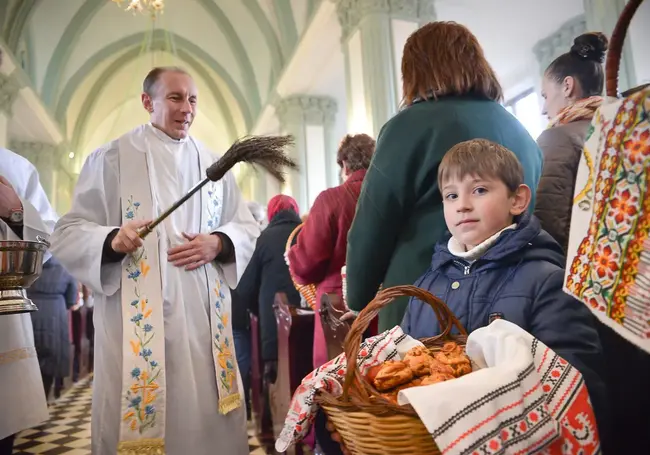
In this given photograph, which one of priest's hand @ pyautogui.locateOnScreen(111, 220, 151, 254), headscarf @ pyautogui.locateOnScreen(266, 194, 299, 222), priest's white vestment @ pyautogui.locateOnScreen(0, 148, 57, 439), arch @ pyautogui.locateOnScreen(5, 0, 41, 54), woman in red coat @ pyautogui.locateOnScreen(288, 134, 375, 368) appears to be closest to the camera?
priest's hand @ pyautogui.locateOnScreen(111, 220, 151, 254)

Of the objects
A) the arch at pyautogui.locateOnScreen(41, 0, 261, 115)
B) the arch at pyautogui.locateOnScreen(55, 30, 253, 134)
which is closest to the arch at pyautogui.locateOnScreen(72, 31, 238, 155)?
the arch at pyautogui.locateOnScreen(55, 30, 253, 134)

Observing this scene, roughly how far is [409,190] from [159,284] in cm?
112

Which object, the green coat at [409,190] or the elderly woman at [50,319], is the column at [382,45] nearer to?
the elderly woman at [50,319]

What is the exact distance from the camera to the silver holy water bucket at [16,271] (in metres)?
1.61

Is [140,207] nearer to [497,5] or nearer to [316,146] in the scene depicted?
[497,5]

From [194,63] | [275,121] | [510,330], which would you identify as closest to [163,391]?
[510,330]

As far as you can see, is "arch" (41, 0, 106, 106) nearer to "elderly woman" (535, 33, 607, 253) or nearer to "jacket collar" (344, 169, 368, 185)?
"jacket collar" (344, 169, 368, 185)

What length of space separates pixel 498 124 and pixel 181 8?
14.2 meters

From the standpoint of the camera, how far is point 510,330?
1116mm

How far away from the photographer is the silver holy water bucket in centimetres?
161

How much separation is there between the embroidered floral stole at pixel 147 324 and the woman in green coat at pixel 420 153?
2.30ft

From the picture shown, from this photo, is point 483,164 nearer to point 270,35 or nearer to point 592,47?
point 592,47

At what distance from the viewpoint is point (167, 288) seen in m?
2.24

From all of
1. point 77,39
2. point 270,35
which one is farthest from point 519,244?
point 77,39
